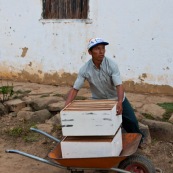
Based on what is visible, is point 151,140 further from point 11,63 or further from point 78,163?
point 11,63

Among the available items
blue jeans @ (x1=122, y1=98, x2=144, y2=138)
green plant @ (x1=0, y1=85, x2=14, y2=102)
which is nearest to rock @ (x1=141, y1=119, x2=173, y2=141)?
blue jeans @ (x1=122, y1=98, x2=144, y2=138)

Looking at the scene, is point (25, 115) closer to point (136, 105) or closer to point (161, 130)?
point (136, 105)

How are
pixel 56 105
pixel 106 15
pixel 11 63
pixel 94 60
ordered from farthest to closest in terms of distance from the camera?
pixel 11 63 → pixel 106 15 → pixel 56 105 → pixel 94 60

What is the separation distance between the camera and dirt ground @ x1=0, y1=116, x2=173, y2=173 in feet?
15.2

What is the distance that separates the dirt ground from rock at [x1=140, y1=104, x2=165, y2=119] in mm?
640

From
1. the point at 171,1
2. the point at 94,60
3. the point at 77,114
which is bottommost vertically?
the point at 77,114

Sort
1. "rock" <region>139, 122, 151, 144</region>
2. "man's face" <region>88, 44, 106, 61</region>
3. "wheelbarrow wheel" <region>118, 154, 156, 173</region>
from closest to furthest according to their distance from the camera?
1. "wheelbarrow wheel" <region>118, 154, 156, 173</region>
2. "man's face" <region>88, 44, 106, 61</region>
3. "rock" <region>139, 122, 151, 144</region>

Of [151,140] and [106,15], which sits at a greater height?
[106,15]

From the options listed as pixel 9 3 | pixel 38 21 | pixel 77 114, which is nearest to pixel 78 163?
pixel 77 114

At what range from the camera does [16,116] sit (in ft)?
20.6

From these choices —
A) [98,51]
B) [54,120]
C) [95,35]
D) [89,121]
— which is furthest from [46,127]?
[95,35]

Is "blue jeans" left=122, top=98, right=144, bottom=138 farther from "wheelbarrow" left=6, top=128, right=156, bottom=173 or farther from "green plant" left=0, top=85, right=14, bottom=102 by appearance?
"green plant" left=0, top=85, right=14, bottom=102

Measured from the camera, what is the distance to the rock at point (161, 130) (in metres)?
5.18

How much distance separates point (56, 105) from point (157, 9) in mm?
2564
